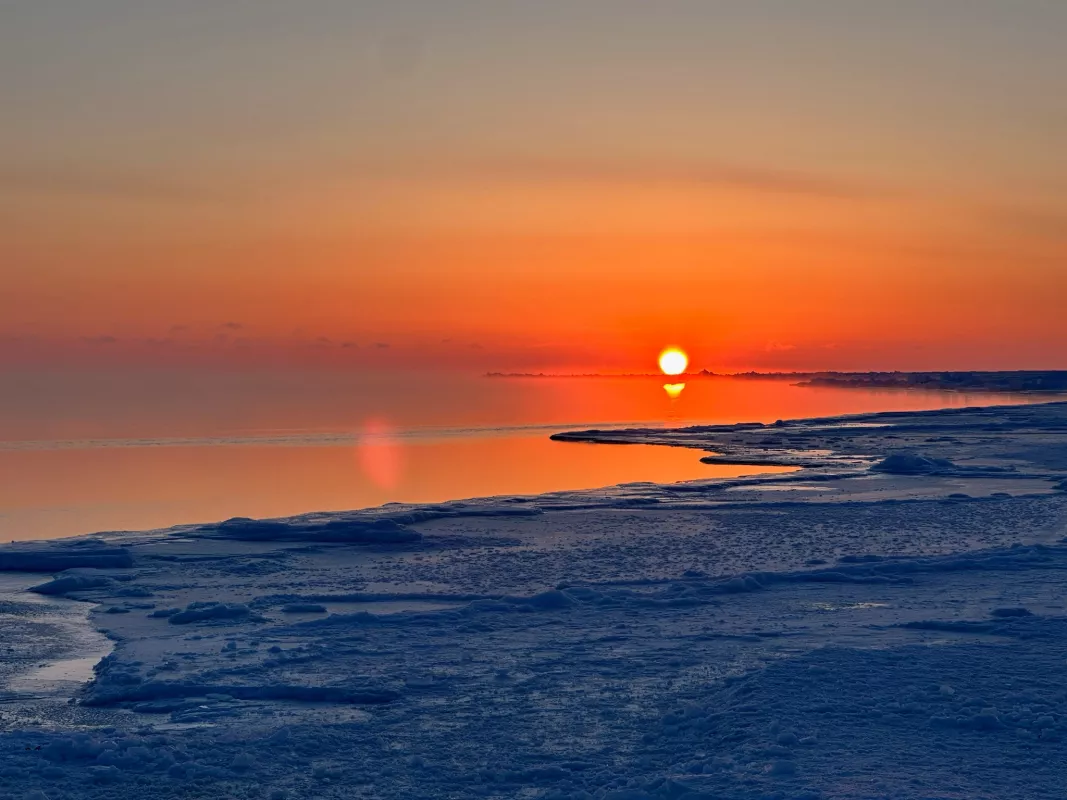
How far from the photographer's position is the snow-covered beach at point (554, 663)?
241 inches

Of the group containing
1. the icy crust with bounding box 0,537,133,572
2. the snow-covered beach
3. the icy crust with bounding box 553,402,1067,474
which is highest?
the icy crust with bounding box 553,402,1067,474

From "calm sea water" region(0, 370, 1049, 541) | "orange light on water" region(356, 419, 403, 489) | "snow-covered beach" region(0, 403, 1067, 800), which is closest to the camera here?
"snow-covered beach" region(0, 403, 1067, 800)

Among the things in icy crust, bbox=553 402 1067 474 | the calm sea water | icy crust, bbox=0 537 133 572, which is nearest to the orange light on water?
the calm sea water

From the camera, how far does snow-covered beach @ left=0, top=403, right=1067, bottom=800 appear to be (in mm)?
6117

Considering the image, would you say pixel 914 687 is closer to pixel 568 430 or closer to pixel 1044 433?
pixel 1044 433

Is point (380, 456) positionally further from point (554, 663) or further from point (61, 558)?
point (554, 663)

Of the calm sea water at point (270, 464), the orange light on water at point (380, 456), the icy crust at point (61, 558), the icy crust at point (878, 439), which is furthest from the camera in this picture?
the icy crust at point (878, 439)

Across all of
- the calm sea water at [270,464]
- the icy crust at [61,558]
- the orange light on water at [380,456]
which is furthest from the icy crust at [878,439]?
the icy crust at [61,558]

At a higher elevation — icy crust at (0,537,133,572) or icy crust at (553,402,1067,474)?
icy crust at (553,402,1067,474)

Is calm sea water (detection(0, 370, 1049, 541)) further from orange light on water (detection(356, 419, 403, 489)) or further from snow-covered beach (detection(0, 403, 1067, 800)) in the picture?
snow-covered beach (detection(0, 403, 1067, 800))

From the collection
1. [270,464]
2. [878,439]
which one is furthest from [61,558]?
[878,439]

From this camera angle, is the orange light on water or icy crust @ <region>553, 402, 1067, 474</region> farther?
icy crust @ <region>553, 402, 1067, 474</region>

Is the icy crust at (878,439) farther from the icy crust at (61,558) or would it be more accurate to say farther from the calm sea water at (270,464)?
the icy crust at (61,558)

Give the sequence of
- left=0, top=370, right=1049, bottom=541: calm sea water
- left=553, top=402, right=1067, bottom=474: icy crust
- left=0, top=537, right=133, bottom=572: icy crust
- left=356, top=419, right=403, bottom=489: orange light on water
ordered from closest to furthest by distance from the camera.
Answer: left=0, top=537, right=133, bottom=572: icy crust, left=0, top=370, right=1049, bottom=541: calm sea water, left=356, top=419, right=403, bottom=489: orange light on water, left=553, top=402, right=1067, bottom=474: icy crust
